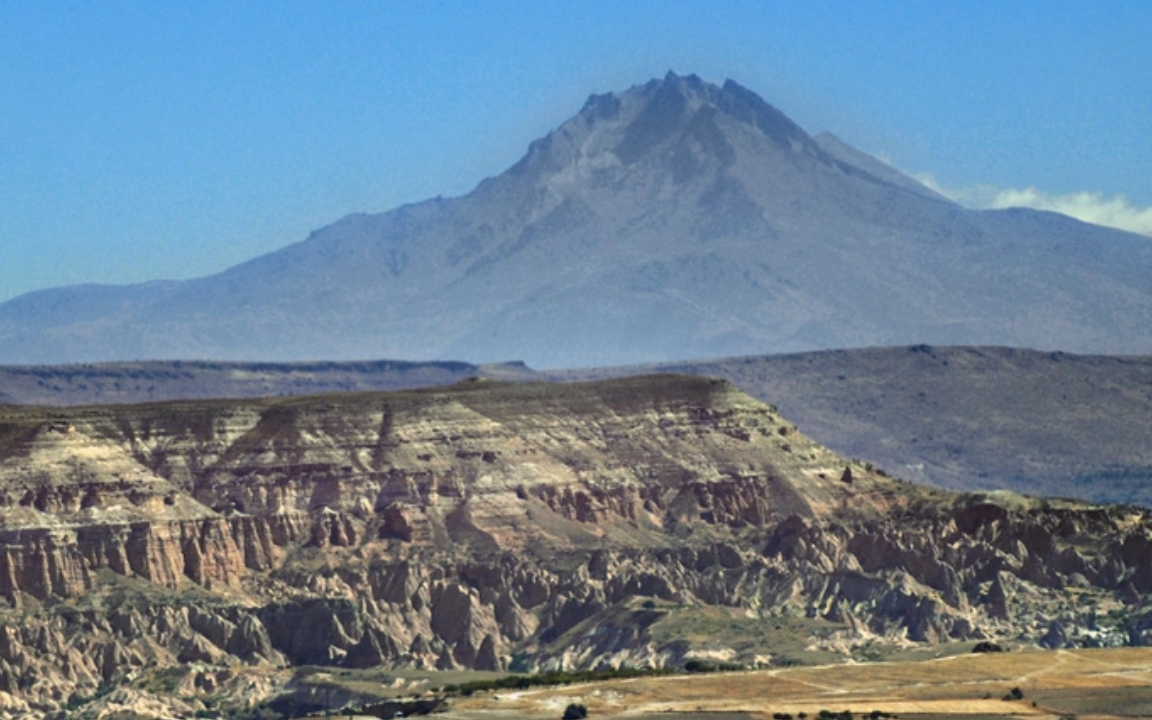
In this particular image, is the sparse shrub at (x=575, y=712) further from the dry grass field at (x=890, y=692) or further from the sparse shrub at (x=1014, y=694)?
the sparse shrub at (x=1014, y=694)

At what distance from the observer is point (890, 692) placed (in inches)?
5974

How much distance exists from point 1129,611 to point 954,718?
57007 mm

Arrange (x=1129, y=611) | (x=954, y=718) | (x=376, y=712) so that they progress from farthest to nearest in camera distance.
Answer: (x=1129, y=611), (x=376, y=712), (x=954, y=718)

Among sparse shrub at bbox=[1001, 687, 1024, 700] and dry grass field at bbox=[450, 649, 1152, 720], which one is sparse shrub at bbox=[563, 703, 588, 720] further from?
sparse shrub at bbox=[1001, 687, 1024, 700]

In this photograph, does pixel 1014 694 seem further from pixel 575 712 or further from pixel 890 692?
pixel 575 712

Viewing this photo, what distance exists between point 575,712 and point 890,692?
654 inches

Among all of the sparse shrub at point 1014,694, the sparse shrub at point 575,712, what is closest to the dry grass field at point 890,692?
the sparse shrub at point 1014,694

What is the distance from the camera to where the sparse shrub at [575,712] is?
464 feet

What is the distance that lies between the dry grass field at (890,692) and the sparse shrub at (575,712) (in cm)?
56

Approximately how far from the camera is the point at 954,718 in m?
140

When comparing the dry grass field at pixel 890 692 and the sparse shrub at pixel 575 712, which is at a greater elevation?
the sparse shrub at pixel 575 712

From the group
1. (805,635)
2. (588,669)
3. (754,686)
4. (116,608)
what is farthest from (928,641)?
(116,608)

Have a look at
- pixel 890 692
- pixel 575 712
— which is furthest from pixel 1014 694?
pixel 575 712

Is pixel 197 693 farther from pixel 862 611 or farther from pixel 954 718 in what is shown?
pixel 954 718
